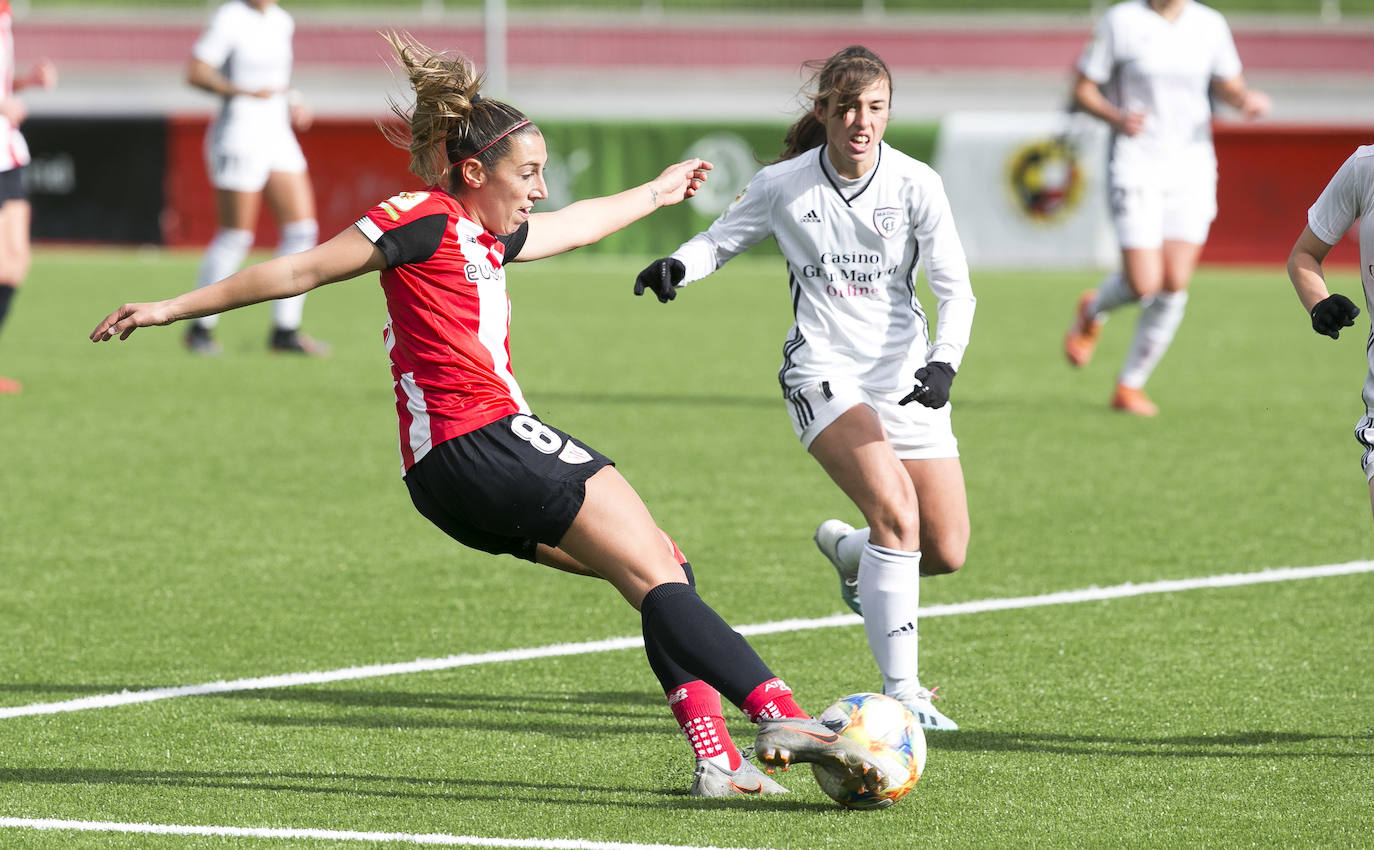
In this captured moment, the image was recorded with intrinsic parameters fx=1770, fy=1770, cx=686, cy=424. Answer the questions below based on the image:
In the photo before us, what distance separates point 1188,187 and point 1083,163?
1329 centimetres

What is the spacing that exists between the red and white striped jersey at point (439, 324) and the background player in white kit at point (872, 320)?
0.66m

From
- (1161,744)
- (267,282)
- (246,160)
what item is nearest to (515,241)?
(267,282)

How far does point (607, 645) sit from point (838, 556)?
0.76 metres

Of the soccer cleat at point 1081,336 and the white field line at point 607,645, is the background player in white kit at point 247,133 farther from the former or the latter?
the white field line at point 607,645

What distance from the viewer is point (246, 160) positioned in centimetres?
1184

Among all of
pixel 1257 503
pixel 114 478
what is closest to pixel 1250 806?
pixel 1257 503

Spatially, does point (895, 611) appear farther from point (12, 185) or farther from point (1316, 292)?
point (12, 185)

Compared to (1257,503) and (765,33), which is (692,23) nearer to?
(765,33)

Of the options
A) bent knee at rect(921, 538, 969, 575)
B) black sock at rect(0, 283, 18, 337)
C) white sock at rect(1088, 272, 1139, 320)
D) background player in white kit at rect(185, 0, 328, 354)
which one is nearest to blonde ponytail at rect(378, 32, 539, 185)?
bent knee at rect(921, 538, 969, 575)

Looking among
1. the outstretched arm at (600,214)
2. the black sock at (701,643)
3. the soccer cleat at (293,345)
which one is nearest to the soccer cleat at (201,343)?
the soccer cleat at (293,345)

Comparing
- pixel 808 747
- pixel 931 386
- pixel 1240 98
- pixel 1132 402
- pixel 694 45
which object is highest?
pixel 931 386

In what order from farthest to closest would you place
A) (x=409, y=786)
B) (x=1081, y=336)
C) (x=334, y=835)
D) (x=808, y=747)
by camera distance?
(x=1081, y=336), (x=409, y=786), (x=334, y=835), (x=808, y=747)

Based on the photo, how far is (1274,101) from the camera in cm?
2975

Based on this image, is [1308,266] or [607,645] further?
[607,645]
